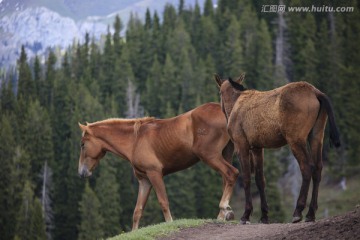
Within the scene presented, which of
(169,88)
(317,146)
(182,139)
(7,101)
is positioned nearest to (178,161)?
(182,139)

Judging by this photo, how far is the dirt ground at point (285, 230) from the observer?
33.3 ft

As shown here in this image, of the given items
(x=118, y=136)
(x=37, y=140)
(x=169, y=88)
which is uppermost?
(x=118, y=136)

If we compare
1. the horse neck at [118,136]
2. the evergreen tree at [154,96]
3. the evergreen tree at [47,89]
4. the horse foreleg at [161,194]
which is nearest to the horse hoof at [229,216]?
the horse foreleg at [161,194]

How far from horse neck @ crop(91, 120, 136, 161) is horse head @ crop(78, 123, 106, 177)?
0.49 feet

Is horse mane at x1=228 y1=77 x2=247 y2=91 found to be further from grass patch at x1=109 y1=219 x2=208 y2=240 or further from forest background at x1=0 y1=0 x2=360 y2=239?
forest background at x1=0 y1=0 x2=360 y2=239

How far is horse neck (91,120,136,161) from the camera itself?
16891 mm

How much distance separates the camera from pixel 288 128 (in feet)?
40.3

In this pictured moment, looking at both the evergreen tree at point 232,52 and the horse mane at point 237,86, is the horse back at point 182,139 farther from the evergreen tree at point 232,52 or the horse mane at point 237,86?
the evergreen tree at point 232,52

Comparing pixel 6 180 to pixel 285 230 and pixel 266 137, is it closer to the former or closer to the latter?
pixel 266 137

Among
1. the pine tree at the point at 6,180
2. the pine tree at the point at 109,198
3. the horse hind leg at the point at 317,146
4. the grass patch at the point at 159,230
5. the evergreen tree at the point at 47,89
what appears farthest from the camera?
the evergreen tree at the point at 47,89

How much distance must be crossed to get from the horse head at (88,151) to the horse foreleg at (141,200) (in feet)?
6.08

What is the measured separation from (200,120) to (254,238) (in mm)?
5017

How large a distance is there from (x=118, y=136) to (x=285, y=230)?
645 centimetres

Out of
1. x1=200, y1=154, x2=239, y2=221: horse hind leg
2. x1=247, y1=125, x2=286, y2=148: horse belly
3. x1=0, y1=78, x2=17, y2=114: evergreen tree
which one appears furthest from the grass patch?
x1=0, y1=78, x2=17, y2=114: evergreen tree
